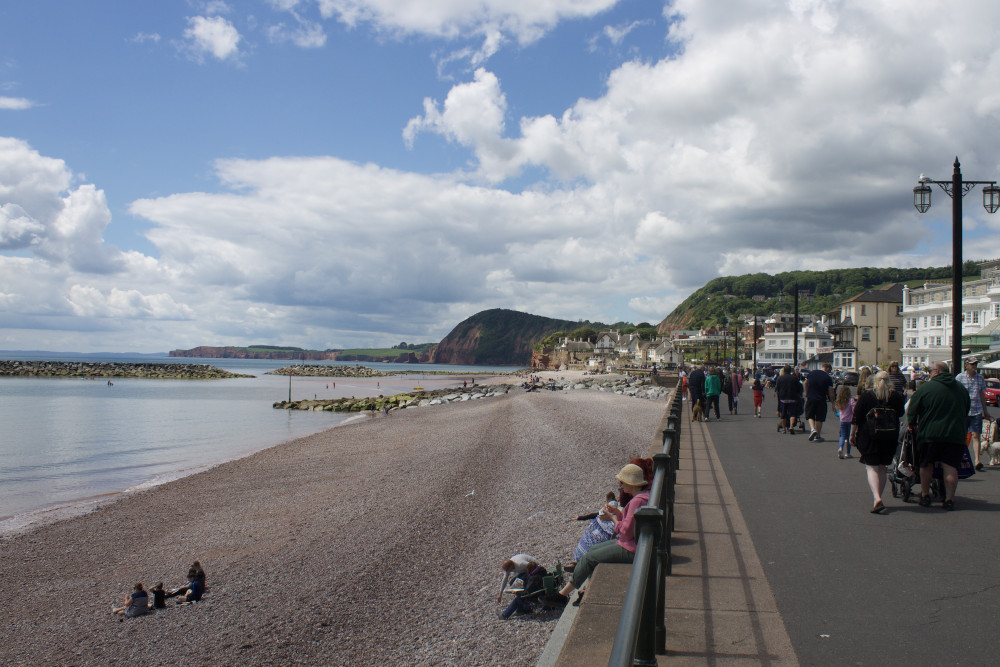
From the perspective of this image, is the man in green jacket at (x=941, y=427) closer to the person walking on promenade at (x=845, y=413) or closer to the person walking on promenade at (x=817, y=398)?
the person walking on promenade at (x=845, y=413)

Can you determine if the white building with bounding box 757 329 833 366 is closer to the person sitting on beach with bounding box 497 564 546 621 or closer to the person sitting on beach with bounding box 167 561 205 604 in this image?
the person sitting on beach with bounding box 167 561 205 604

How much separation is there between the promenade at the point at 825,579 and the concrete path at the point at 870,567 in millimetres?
12

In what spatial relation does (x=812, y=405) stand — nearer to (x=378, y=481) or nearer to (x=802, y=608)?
(x=378, y=481)

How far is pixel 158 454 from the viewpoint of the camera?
1021 inches

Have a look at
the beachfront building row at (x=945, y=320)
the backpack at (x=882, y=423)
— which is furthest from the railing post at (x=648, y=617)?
the beachfront building row at (x=945, y=320)

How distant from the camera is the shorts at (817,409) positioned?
48.0 feet

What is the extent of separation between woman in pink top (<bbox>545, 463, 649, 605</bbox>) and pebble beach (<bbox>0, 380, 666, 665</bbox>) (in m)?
0.61

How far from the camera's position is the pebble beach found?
7320 millimetres

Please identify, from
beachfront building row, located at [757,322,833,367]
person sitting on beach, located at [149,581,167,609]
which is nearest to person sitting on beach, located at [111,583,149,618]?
person sitting on beach, located at [149,581,167,609]

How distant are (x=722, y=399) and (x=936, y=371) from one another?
25.1m

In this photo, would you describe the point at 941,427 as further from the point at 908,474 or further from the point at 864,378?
the point at 864,378

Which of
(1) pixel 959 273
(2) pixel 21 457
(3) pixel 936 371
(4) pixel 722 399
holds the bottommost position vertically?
(2) pixel 21 457

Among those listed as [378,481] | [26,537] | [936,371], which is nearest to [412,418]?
[378,481]

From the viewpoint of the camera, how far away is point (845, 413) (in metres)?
11.2
